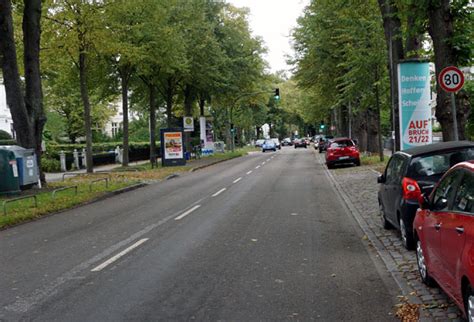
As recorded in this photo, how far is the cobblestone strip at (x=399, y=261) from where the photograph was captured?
5398mm

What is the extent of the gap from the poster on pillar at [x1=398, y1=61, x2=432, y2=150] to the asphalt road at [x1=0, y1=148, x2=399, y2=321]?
3.68 metres

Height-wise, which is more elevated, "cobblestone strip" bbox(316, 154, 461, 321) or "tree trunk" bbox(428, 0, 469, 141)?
"tree trunk" bbox(428, 0, 469, 141)

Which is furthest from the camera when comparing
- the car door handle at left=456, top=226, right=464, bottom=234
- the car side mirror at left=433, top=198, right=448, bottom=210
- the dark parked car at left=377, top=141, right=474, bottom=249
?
the dark parked car at left=377, top=141, right=474, bottom=249

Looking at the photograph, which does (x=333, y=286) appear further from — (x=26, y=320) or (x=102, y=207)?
(x=102, y=207)

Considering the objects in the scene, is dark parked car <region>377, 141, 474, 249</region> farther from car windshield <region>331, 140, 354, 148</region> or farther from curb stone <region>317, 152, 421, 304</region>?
car windshield <region>331, 140, 354, 148</region>

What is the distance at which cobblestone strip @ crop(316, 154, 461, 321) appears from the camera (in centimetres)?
540

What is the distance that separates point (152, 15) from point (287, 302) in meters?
26.7

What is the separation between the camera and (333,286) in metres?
6.52

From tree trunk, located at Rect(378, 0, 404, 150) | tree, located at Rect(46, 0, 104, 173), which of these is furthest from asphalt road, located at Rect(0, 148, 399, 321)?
tree, located at Rect(46, 0, 104, 173)

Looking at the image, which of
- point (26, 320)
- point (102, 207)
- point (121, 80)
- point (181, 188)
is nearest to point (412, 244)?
point (26, 320)

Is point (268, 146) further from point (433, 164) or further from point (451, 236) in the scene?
point (451, 236)

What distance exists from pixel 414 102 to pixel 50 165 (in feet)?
86.5

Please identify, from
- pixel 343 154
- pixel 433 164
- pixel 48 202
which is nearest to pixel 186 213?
pixel 48 202

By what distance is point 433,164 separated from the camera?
8.58 meters
